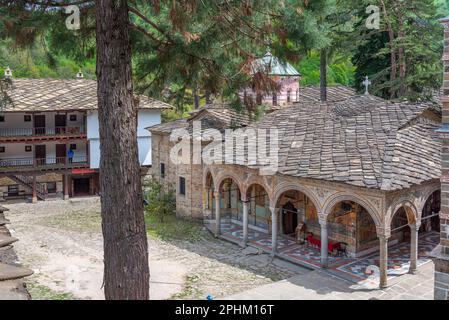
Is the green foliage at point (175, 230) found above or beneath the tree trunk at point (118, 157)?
beneath

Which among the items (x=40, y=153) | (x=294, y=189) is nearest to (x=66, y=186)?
(x=40, y=153)

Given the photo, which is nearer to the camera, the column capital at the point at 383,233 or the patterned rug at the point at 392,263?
the column capital at the point at 383,233

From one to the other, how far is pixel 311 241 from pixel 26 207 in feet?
55.0

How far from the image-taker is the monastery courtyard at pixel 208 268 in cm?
1460

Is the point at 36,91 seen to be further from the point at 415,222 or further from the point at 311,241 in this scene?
the point at 415,222

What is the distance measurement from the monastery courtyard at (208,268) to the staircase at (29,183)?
6.77 metres

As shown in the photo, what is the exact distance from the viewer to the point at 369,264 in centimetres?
1700

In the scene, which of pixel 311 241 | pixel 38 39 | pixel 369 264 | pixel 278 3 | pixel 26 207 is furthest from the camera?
pixel 26 207

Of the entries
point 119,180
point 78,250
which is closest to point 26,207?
point 78,250

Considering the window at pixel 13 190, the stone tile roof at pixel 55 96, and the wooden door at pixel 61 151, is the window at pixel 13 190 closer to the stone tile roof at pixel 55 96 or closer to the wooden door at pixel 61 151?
the wooden door at pixel 61 151

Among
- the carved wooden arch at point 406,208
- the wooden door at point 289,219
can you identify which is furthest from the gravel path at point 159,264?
the carved wooden arch at point 406,208

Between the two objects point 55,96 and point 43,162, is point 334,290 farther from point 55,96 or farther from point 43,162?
point 55,96

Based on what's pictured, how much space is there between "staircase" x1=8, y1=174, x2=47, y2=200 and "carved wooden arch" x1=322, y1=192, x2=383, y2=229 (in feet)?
62.9

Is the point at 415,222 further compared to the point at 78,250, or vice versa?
the point at 78,250
